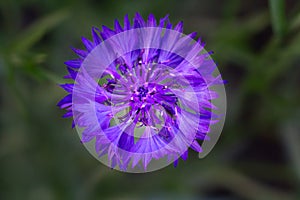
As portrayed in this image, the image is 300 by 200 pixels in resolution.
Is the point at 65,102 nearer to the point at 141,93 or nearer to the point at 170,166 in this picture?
the point at 141,93

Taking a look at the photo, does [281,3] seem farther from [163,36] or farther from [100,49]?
[100,49]

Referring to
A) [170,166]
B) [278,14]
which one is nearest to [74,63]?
[278,14]

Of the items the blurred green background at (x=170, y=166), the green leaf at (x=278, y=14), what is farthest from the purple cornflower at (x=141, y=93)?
the blurred green background at (x=170, y=166)

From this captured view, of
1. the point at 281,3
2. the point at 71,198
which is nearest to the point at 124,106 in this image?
the point at 281,3

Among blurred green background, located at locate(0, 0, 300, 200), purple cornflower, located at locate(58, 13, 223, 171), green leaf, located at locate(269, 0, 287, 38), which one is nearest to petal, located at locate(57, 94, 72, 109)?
purple cornflower, located at locate(58, 13, 223, 171)

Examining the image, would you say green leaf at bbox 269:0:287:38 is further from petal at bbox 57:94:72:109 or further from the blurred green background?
petal at bbox 57:94:72:109


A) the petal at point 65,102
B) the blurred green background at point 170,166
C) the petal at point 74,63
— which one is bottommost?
the petal at point 65,102

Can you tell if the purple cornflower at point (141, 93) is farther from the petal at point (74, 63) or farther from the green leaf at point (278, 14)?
the green leaf at point (278, 14)
